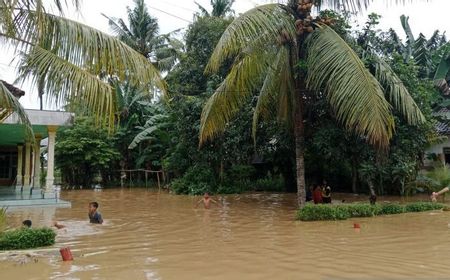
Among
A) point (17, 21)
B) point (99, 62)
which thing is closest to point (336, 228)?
point (99, 62)

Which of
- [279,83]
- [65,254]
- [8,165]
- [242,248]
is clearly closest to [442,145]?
[279,83]

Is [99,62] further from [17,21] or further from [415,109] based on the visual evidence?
[415,109]

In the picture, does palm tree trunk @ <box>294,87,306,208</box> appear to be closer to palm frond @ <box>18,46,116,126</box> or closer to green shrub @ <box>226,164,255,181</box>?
palm frond @ <box>18,46,116,126</box>

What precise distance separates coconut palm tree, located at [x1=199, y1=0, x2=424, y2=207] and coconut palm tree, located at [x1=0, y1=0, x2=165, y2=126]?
4401 mm

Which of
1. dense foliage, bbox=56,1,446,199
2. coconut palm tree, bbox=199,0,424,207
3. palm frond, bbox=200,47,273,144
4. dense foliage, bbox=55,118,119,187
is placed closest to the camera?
coconut palm tree, bbox=199,0,424,207

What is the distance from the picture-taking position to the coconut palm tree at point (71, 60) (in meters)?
6.55

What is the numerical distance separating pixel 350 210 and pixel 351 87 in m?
3.92

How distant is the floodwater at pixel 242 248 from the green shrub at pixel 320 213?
0.31 metres

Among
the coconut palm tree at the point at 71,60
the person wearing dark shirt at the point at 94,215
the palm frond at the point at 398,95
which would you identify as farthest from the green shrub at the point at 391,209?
the coconut palm tree at the point at 71,60

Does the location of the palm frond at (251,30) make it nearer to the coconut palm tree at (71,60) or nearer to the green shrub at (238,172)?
the coconut palm tree at (71,60)

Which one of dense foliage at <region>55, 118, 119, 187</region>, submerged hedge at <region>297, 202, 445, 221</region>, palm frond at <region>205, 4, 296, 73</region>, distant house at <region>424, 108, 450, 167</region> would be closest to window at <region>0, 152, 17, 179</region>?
dense foliage at <region>55, 118, 119, 187</region>

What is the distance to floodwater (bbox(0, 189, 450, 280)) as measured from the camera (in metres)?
6.78

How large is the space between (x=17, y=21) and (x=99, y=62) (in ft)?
4.17

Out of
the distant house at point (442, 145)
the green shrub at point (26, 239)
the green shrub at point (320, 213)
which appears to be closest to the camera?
the green shrub at point (26, 239)
